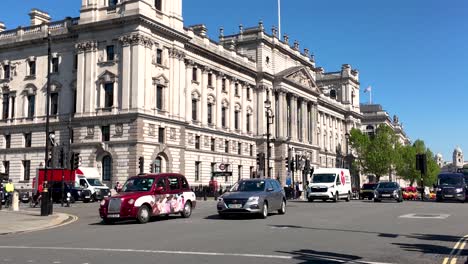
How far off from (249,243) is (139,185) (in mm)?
8440

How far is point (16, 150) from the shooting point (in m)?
60.0

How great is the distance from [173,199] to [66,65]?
41.9 meters

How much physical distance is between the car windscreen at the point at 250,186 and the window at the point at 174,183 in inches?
91.2

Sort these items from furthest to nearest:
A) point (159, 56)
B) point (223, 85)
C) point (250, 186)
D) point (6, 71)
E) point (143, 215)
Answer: point (223, 85)
point (6, 71)
point (159, 56)
point (250, 186)
point (143, 215)

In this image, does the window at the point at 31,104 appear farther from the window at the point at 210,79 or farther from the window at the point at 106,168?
the window at the point at 210,79

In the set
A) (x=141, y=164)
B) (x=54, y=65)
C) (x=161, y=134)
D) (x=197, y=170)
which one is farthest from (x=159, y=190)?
(x=54, y=65)

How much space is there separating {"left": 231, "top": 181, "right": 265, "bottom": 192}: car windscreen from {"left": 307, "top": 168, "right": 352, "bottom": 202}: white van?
16.7 metres

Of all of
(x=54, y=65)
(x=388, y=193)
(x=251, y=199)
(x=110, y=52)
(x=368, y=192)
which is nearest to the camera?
(x=251, y=199)

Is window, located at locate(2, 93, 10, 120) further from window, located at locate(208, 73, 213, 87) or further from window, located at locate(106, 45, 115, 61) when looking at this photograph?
window, located at locate(208, 73, 213, 87)

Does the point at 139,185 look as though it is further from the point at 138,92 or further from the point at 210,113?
the point at 210,113

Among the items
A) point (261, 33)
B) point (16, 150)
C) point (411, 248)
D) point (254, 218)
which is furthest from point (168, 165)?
point (411, 248)

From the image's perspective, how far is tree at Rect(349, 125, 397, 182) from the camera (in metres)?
98.2

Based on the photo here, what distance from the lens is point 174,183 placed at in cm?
2162

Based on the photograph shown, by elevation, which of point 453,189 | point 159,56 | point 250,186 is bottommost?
point 453,189
